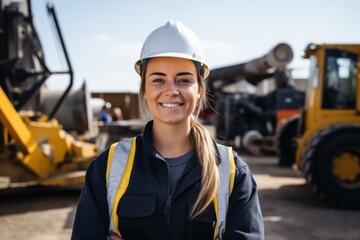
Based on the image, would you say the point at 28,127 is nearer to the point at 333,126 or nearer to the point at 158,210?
the point at 333,126

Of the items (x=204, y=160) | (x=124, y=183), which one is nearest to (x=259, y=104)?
(x=204, y=160)

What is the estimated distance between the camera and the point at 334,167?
595cm

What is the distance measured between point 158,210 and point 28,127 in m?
4.91

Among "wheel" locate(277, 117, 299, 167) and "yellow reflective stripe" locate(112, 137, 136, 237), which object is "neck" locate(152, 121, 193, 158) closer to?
"yellow reflective stripe" locate(112, 137, 136, 237)

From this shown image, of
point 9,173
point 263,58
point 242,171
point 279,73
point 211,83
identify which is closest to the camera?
point 242,171

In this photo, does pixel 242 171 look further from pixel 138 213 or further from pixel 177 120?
pixel 138 213

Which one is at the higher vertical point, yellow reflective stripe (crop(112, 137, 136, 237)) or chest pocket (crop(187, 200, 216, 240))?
yellow reflective stripe (crop(112, 137, 136, 237))

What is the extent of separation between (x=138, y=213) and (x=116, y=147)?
302 mm

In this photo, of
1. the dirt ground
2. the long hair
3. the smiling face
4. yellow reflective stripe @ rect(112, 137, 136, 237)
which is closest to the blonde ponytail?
the long hair

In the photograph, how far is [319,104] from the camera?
21.8ft

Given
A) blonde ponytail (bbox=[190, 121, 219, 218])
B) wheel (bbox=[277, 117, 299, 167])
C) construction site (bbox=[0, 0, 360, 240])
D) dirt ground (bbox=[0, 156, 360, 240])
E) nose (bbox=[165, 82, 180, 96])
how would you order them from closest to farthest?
1. blonde ponytail (bbox=[190, 121, 219, 218])
2. nose (bbox=[165, 82, 180, 96])
3. dirt ground (bbox=[0, 156, 360, 240])
4. construction site (bbox=[0, 0, 360, 240])
5. wheel (bbox=[277, 117, 299, 167])

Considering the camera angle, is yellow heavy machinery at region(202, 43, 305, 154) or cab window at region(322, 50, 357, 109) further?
yellow heavy machinery at region(202, 43, 305, 154)

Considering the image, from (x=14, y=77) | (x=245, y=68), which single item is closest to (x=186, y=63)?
(x=14, y=77)

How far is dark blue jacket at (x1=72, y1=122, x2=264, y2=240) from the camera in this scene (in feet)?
5.55
